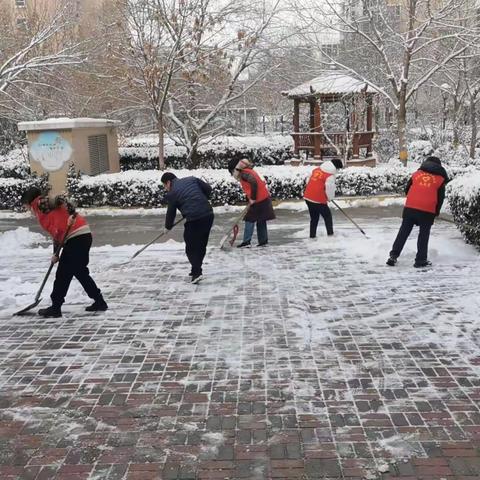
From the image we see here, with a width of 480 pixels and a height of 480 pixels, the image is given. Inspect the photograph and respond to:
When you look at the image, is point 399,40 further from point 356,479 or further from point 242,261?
point 356,479

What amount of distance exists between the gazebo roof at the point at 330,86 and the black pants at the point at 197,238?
1159 cm

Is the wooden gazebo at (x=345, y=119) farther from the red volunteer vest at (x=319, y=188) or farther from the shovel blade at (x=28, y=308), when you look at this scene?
the shovel blade at (x=28, y=308)

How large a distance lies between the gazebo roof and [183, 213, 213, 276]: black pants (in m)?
11.6

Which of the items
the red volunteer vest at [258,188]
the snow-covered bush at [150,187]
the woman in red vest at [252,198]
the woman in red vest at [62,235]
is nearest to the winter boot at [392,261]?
the woman in red vest at [252,198]

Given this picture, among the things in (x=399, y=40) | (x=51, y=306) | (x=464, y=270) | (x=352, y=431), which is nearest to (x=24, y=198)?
(x=51, y=306)

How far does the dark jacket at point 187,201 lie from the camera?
6.47 meters

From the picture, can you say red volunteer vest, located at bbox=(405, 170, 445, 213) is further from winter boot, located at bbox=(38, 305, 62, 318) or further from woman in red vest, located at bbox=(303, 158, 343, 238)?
winter boot, located at bbox=(38, 305, 62, 318)

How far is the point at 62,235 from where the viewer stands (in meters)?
5.34

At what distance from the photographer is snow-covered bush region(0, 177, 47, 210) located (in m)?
13.0

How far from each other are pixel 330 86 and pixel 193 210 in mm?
13064

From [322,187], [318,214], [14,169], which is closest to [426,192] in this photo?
A: [322,187]

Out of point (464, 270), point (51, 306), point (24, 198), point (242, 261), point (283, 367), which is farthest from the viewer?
point (242, 261)

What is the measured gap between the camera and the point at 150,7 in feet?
50.5

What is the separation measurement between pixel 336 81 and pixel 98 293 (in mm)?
14755
